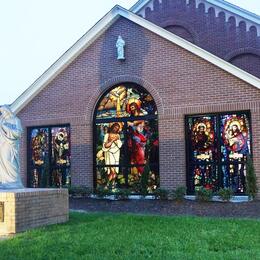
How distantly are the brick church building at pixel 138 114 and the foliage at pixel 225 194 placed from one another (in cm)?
115

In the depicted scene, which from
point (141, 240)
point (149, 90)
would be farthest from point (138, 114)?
point (141, 240)

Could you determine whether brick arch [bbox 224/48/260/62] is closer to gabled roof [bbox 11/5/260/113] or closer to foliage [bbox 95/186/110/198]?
gabled roof [bbox 11/5/260/113]

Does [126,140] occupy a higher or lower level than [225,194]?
higher

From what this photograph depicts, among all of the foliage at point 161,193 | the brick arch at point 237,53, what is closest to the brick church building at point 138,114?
the foliage at point 161,193

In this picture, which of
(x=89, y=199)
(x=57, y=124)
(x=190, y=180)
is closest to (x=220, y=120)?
(x=190, y=180)

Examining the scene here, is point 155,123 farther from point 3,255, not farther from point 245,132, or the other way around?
point 3,255

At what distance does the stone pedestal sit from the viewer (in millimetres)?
9805

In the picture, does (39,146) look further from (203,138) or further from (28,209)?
(28,209)

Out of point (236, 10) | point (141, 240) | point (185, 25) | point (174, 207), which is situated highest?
point (236, 10)

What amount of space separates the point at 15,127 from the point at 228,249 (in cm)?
614

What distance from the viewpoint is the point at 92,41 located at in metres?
18.8

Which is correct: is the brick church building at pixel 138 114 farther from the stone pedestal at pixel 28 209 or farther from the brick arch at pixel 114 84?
the stone pedestal at pixel 28 209

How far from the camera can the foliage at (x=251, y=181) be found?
1497 centimetres

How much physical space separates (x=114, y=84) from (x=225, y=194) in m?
6.35
